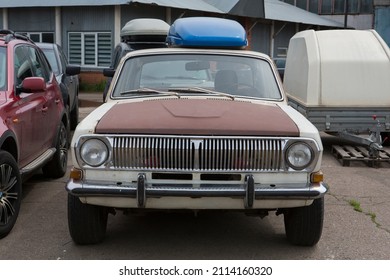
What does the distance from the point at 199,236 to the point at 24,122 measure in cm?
225

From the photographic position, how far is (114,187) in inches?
154

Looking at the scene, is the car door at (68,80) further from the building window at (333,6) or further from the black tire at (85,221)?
the building window at (333,6)

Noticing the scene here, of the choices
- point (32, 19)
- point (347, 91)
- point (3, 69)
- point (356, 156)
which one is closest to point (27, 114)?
point (3, 69)

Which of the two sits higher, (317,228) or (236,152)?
(236,152)

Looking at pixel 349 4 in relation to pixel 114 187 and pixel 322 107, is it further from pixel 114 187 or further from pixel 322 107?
pixel 114 187

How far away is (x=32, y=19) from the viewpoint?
866 inches

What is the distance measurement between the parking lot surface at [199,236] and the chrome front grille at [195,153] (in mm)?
851

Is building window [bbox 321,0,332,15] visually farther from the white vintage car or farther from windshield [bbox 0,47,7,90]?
the white vintage car

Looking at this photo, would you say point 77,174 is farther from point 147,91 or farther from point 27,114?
point 27,114

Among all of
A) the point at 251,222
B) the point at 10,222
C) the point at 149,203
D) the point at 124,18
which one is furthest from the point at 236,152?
the point at 124,18

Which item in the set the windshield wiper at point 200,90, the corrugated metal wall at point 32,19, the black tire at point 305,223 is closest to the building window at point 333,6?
the corrugated metal wall at point 32,19

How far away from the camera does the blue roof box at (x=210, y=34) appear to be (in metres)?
5.83

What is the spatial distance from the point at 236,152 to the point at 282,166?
0.38 meters

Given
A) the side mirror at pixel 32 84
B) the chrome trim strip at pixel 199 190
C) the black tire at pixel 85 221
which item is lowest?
the black tire at pixel 85 221
